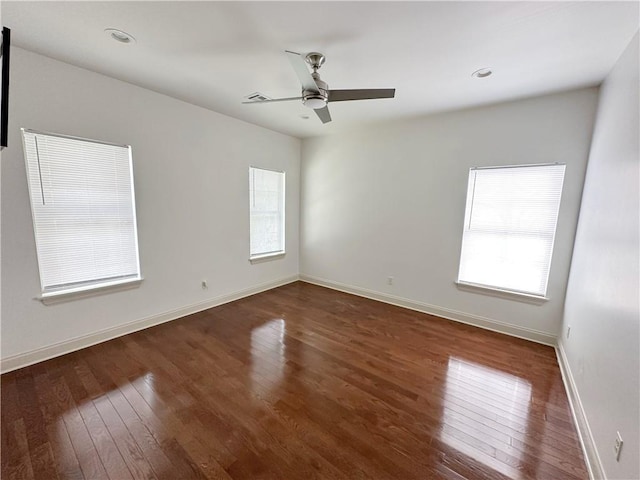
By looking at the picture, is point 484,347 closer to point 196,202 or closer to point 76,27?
point 196,202

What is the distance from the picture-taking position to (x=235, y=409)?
1.90m

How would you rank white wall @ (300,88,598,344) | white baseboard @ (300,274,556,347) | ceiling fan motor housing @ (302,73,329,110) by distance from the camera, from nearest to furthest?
ceiling fan motor housing @ (302,73,329,110), white wall @ (300,88,598,344), white baseboard @ (300,274,556,347)

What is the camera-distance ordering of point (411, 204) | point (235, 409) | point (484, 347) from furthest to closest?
point (411, 204) < point (484, 347) < point (235, 409)

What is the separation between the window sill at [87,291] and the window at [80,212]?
17mm

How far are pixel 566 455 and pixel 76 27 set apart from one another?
4.27 metres

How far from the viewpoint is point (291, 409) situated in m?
1.91

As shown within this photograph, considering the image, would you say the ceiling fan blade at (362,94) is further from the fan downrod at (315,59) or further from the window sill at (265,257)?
the window sill at (265,257)

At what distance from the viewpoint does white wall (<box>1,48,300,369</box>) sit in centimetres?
220

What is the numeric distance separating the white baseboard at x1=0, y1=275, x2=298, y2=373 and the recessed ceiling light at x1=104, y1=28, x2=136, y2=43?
8.88 feet

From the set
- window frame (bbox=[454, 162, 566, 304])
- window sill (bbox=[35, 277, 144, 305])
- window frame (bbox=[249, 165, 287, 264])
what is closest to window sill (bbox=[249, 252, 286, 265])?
window frame (bbox=[249, 165, 287, 264])

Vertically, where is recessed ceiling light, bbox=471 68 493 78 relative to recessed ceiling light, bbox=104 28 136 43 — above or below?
above

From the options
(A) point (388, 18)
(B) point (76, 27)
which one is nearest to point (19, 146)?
(B) point (76, 27)

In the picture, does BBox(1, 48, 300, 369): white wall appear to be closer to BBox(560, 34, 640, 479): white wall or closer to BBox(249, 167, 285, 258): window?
BBox(249, 167, 285, 258): window

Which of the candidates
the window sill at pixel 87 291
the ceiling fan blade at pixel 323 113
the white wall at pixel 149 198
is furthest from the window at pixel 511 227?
the window sill at pixel 87 291
